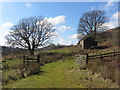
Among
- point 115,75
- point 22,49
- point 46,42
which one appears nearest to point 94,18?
point 46,42

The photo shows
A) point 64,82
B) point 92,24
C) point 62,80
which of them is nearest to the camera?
point 64,82

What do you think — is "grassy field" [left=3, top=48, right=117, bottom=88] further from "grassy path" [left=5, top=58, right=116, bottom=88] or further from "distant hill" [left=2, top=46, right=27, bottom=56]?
"distant hill" [left=2, top=46, right=27, bottom=56]

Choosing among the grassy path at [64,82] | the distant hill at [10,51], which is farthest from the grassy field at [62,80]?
the distant hill at [10,51]

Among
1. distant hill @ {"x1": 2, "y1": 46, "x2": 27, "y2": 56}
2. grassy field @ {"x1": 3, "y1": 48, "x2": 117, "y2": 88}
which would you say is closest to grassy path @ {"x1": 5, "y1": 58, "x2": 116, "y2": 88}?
grassy field @ {"x1": 3, "y1": 48, "x2": 117, "y2": 88}

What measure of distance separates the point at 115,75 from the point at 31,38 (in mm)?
32155

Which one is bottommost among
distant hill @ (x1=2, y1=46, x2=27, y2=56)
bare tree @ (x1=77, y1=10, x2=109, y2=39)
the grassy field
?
the grassy field

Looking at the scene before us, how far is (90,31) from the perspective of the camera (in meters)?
39.5

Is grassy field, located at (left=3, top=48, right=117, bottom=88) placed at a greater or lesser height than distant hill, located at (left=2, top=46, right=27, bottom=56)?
lesser

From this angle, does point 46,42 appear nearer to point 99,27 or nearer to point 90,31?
point 90,31

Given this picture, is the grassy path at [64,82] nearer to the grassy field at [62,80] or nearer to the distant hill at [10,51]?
the grassy field at [62,80]

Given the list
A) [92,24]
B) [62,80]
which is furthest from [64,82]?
[92,24]

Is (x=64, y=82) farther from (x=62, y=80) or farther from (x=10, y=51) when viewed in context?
(x=10, y=51)

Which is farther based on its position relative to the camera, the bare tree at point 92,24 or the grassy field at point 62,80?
the bare tree at point 92,24

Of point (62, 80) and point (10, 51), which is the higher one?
point (10, 51)
